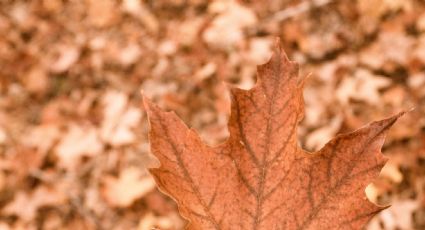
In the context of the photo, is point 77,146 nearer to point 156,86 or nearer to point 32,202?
point 32,202

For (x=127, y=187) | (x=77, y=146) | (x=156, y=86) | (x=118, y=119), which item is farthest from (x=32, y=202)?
(x=156, y=86)

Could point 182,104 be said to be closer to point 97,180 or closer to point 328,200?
point 97,180

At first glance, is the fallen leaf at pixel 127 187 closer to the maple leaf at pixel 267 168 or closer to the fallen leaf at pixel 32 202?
the fallen leaf at pixel 32 202

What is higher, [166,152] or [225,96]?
[225,96]

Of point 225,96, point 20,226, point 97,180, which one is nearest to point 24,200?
point 20,226

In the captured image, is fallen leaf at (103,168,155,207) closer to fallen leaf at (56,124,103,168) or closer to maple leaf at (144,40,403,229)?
fallen leaf at (56,124,103,168)

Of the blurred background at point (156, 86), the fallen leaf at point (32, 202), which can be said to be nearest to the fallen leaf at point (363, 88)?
the blurred background at point (156, 86)
